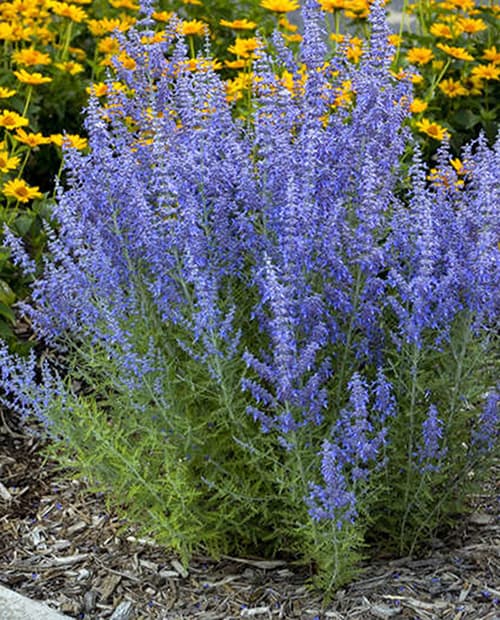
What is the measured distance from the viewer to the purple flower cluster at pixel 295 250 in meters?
3.02

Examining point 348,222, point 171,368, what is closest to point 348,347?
point 348,222

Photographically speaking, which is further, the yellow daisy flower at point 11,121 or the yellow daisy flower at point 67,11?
the yellow daisy flower at point 67,11

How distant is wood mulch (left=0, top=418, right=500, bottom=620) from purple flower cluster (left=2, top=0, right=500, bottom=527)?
0.41 m

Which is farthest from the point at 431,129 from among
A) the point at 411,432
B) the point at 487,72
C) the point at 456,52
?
the point at 411,432

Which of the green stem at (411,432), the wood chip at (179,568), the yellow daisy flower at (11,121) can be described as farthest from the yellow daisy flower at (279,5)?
the wood chip at (179,568)

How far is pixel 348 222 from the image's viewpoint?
3234 millimetres

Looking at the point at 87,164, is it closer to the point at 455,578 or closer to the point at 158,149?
the point at 158,149

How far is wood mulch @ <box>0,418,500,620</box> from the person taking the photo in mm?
3412

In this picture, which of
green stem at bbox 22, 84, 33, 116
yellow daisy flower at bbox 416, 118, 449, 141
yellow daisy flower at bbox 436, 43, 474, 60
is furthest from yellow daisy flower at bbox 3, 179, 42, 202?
yellow daisy flower at bbox 436, 43, 474, 60

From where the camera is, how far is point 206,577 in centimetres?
366

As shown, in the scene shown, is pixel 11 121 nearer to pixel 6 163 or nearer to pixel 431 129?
pixel 6 163

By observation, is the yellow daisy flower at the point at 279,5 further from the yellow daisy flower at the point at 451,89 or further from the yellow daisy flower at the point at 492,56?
the yellow daisy flower at the point at 492,56

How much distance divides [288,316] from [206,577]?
3.56 ft

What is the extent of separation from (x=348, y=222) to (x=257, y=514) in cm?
100
